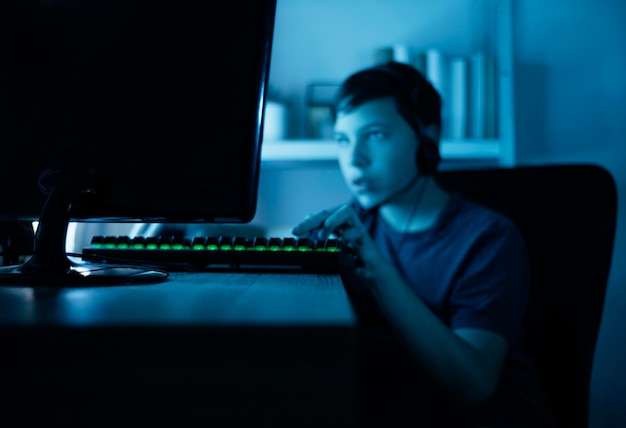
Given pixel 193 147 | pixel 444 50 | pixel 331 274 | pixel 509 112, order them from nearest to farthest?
pixel 193 147 → pixel 331 274 → pixel 509 112 → pixel 444 50

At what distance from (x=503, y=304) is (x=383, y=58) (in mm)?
1125

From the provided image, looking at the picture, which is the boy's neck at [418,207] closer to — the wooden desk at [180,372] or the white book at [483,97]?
the white book at [483,97]

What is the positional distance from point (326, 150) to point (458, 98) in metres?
0.49

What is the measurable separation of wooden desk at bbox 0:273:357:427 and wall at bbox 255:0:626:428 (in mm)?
1719

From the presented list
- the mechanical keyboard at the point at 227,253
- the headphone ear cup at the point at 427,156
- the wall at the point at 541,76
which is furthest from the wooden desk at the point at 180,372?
the wall at the point at 541,76

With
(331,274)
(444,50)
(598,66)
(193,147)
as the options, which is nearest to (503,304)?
(331,274)

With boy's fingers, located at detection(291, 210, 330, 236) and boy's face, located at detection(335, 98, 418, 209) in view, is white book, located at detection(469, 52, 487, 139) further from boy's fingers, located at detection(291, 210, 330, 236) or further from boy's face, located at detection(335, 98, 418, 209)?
boy's fingers, located at detection(291, 210, 330, 236)

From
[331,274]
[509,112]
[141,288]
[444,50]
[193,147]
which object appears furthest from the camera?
[444,50]

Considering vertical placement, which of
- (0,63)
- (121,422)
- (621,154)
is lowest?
(121,422)

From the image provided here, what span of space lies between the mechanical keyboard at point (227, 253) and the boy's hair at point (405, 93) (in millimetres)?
470

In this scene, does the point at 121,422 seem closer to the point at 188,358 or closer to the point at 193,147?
the point at 188,358

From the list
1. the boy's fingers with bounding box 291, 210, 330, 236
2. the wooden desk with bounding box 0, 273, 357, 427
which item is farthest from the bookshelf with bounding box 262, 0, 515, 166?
the wooden desk with bounding box 0, 273, 357, 427

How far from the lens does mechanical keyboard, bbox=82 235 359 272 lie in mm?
766

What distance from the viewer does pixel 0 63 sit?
0.67 meters
